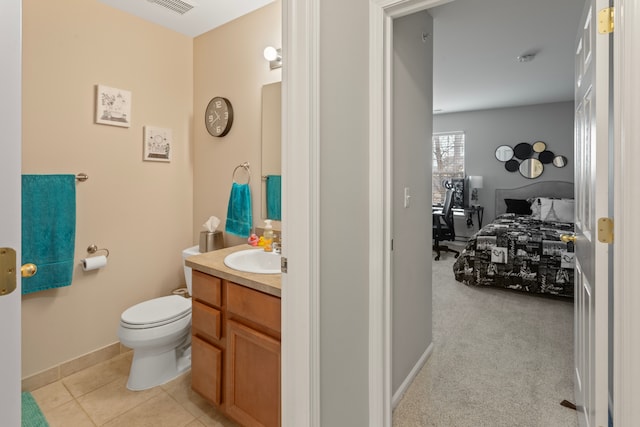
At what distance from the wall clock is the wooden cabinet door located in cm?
160

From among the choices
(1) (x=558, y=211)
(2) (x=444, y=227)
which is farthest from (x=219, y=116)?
(1) (x=558, y=211)

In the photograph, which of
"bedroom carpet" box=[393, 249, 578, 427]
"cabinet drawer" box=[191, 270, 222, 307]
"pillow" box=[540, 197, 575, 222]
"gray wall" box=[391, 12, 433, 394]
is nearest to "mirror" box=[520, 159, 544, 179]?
"pillow" box=[540, 197, 575, 222]

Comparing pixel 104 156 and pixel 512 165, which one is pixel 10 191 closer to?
pixel 104 156

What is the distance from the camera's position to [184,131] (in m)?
2.87

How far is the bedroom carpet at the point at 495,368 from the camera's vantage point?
182cm

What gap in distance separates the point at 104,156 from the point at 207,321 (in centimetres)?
150

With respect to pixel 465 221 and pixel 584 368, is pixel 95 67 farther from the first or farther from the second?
pixel 465 221

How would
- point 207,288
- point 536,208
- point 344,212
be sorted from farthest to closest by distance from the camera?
1. point 536,208
2. point 207,288
3. point 344,212

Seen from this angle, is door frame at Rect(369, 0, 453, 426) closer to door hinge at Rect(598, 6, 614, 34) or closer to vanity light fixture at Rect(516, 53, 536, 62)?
door hinge at Rect(598, 6, 614, 34)

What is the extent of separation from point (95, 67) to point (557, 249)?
14.5ft

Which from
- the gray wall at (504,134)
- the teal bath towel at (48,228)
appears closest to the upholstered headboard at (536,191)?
the gray wall at (504,134)

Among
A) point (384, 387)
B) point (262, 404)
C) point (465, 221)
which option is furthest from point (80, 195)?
point (465, 221)

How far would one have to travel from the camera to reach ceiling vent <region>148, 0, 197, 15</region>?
2264mm

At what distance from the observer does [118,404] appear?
1929mm
